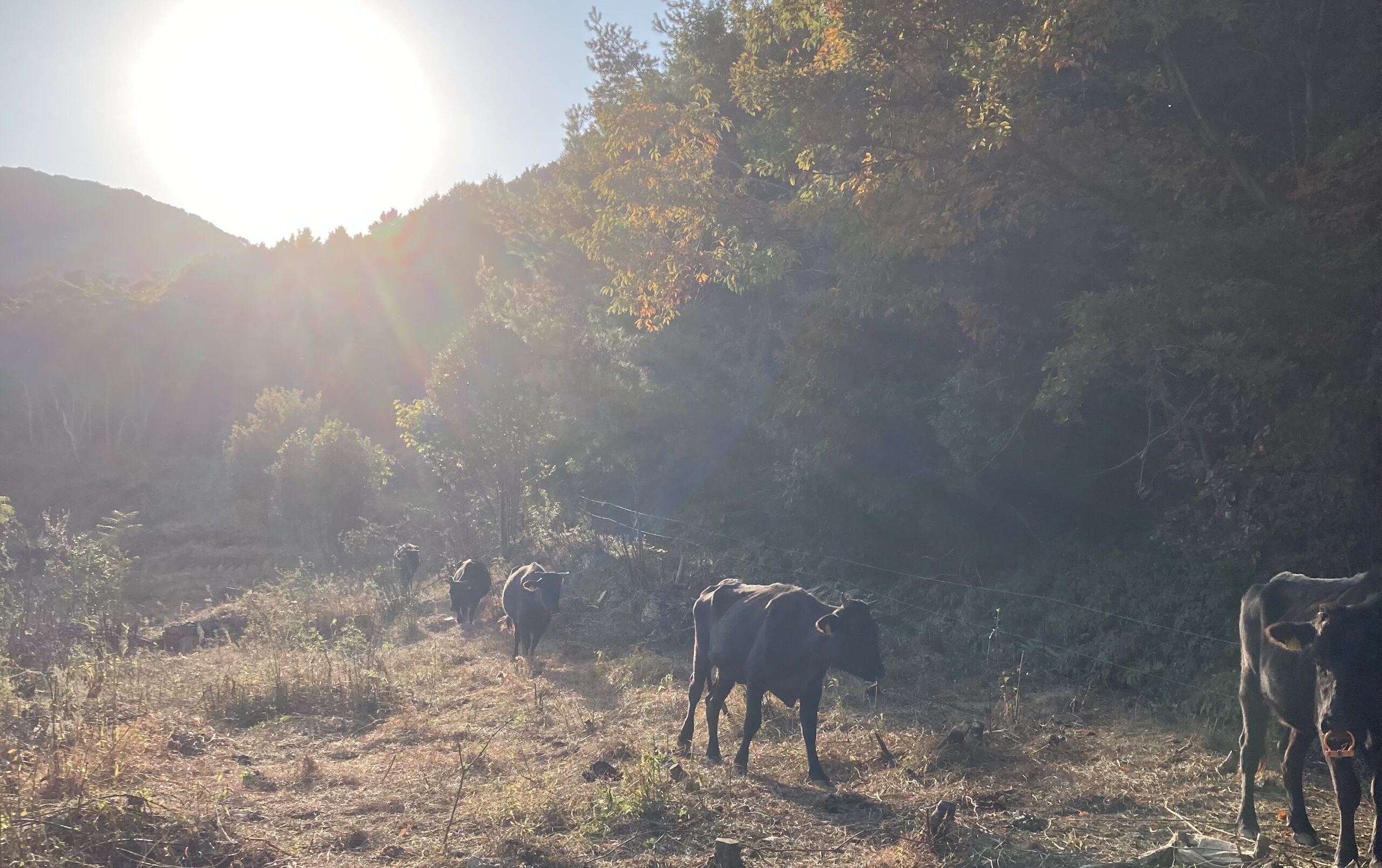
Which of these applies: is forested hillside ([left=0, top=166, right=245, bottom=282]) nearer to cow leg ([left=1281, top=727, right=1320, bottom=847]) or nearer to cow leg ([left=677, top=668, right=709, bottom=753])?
cow leg ([left=677, top=668, right=709, bottom=753])

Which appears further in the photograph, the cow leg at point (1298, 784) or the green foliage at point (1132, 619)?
the green foliage at point (1132, 619)

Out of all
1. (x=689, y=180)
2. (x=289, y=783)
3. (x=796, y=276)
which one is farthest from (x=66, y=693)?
(x=796, y=276)

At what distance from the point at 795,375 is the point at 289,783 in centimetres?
1103

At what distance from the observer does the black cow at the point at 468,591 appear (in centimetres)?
2039

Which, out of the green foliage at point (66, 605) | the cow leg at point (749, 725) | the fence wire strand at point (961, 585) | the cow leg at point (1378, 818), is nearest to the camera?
the cow leg at point (1378, 818)

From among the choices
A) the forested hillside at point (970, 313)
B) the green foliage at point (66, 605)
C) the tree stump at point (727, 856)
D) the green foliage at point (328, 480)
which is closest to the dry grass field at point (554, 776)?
the tree stump at point (727, 856)

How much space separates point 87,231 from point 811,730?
14752cm

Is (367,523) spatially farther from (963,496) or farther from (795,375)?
(963,496)

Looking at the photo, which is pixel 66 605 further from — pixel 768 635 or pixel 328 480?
pixel 328 480

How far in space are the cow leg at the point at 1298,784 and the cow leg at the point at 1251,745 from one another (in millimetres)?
238

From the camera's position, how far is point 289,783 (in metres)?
7.98

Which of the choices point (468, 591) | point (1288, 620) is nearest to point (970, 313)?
point (1288, 620)

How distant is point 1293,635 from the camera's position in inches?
233

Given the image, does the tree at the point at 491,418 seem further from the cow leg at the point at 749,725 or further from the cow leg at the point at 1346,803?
the cow leg at the point at 1346,803
